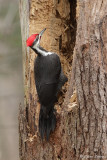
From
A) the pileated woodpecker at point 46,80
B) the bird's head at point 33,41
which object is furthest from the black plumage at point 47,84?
the bird's head at point 33,41

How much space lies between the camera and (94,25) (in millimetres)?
1907

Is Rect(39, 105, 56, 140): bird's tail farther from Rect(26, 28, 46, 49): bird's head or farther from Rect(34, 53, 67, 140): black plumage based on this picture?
Rect(26, 28, 46, 49): bird's head

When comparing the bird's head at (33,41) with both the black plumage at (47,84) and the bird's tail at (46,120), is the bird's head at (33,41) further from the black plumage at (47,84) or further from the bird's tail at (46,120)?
the bird's tail at (46,120)

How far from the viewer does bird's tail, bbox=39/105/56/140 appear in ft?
8.14

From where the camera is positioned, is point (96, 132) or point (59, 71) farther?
point (59, 71)

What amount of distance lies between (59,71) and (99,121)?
3.38ft

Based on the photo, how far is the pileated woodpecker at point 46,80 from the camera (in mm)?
2546

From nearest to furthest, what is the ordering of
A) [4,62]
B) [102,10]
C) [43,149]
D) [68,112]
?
[102,10] → [68,112] → [43,149] → [4,62]

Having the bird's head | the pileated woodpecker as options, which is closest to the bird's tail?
the pileated woodpecker

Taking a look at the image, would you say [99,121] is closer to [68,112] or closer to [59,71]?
[68,112]

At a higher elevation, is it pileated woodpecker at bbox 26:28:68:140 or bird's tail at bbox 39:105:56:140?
pileated woodpecker at bbox 26:28:68:140

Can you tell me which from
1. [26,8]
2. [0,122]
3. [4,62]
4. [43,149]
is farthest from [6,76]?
[43,149]

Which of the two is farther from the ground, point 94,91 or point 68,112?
point 94,91

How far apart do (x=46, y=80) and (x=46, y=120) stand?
441 millimetres
